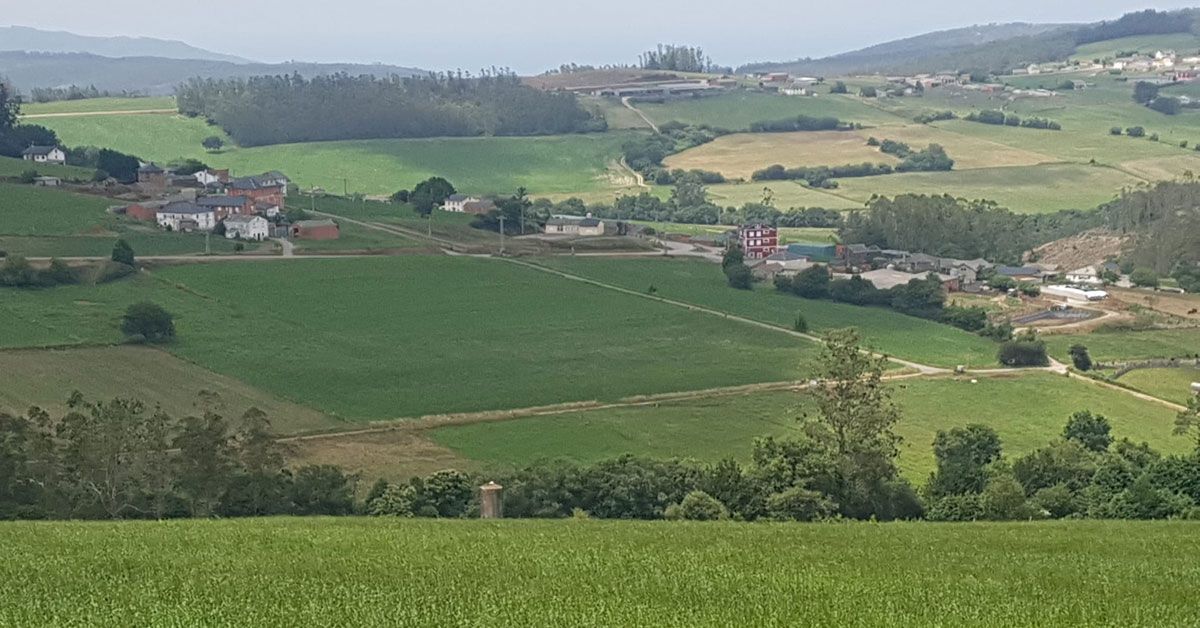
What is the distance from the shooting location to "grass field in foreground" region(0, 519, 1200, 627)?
51.1 feet

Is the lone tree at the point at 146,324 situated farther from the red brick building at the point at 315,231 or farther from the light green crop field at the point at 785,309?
the red brick building at the point at 315,231

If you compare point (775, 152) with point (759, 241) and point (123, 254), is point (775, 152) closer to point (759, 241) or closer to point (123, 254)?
point (759, 241)

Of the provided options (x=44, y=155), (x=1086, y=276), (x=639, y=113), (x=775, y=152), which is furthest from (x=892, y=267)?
(x=639, y=113)

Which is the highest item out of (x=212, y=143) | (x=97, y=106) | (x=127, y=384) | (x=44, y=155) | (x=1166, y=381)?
(x=97, y=106)

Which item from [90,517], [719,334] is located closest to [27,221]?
[719,334]

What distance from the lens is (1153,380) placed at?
56844 mm

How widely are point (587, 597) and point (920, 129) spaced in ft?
460

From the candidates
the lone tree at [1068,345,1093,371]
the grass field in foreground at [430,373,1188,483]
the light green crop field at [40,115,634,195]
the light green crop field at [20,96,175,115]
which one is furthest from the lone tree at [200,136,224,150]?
the grass field in foreground at [430,373,1188,483]

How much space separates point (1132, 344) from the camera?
64750mm

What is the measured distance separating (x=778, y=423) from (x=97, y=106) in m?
121

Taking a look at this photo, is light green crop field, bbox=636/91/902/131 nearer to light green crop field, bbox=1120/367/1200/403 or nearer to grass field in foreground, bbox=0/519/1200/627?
light green crop field, bbox=1120/367/1200/403

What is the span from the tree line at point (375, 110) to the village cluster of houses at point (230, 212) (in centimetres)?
5030

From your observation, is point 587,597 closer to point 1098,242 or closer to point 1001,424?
point 1001,424

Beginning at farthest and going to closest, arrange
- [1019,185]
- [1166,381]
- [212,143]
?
[212,143] → [1019,185] → [1166,381]
